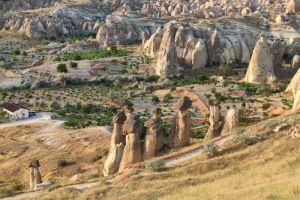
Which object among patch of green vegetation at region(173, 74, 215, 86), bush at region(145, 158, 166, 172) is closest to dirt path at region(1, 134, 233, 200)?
bush at region(145, 158, 166, 172)

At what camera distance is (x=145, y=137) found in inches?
1146

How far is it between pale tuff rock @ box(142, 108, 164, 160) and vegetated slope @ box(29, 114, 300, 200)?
428cm

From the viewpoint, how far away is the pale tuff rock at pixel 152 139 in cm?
Result: 2859

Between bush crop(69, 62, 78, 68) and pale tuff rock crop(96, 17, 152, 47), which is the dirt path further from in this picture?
pale tuff rock crop(96, 17, 152, 47)

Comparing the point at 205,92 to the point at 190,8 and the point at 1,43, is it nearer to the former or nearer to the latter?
the point at 1,43

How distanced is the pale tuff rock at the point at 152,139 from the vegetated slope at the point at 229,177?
4282 mm

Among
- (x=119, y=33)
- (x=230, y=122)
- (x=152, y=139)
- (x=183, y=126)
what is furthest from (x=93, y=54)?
(x=152, y=139)

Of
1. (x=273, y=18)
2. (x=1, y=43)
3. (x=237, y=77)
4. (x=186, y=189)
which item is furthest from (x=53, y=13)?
(x=186, y=189)

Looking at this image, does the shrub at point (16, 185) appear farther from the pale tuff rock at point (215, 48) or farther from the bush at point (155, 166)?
the pale tuff rock at point (215, 48)

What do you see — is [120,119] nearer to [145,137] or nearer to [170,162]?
[145,137]

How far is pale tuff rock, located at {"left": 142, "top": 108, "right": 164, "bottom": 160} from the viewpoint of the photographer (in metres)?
28.6

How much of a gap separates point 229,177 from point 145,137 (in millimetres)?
8257

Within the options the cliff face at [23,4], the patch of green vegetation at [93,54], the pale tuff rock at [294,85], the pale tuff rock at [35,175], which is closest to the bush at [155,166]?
the pale tuff rock at [35,175]

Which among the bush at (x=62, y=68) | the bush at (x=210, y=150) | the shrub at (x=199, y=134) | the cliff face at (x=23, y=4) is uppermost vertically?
the bush at (x=210, y=150)
